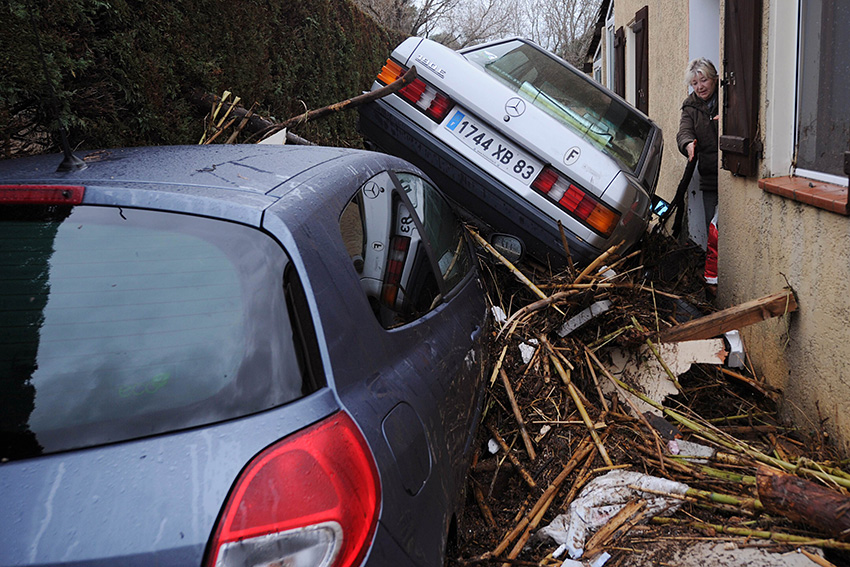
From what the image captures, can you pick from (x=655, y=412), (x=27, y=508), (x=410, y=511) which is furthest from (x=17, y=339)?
(x=655, y=412)

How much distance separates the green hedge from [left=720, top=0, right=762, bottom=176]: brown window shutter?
13.4 feet

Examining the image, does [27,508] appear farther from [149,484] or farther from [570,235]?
[570,235]

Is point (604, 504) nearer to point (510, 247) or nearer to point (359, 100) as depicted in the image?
point (510, 247)

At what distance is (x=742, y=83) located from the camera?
15.1ft

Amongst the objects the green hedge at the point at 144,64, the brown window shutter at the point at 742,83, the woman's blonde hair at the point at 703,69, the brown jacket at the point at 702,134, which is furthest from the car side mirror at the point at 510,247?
the woman's blonde hair at the point at 703,69

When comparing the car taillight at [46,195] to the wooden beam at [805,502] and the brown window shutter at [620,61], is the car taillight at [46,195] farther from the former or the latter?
the brown window shutter at [620,61]

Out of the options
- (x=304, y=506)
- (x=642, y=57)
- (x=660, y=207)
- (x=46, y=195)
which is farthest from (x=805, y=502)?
(x=642, y=57)

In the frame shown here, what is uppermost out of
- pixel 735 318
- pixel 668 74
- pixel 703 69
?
pixel 668 74

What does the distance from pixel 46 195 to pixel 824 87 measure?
3.69 m

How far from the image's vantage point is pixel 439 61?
4.72 m

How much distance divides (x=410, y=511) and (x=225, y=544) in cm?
55

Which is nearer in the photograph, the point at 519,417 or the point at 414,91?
the point at 519,417

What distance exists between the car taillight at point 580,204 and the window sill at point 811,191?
932 mm

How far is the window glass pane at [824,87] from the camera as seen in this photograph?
3.35m
